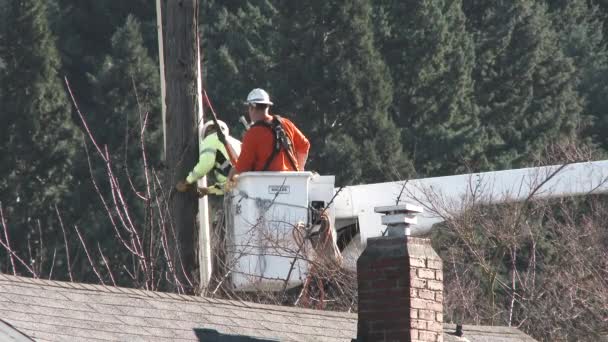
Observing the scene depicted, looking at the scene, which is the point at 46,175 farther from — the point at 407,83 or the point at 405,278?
the point at 405,278

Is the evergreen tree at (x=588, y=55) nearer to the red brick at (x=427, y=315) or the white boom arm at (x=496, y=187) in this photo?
the white boom arm at (x=496, y=187)

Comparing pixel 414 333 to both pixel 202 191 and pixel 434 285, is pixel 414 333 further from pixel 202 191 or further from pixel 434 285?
pixel 202 191

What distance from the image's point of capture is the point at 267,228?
1435 centimetres

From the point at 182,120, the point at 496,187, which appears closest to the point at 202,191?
the point at 182,120

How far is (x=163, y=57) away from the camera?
1480 cm

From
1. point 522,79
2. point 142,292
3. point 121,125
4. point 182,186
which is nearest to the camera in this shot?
point 142,292

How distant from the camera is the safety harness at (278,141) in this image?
14.4 m

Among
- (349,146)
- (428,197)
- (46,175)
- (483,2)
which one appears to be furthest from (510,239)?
(483,2)

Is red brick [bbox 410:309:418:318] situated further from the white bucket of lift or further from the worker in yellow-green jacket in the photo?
the worker in yellow-green jacket

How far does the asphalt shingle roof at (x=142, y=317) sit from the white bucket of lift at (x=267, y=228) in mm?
2197

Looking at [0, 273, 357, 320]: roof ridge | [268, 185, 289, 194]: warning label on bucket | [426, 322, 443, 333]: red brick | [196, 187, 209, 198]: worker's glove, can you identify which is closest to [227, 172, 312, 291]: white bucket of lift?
[268, 185, 289, 194]: warning label on bucket

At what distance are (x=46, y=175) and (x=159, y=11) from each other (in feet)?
77.8

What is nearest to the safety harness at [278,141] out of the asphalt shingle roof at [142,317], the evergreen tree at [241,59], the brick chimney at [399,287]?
the asphalt shingle roof at [142,317]

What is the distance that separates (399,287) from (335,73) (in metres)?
27.3
